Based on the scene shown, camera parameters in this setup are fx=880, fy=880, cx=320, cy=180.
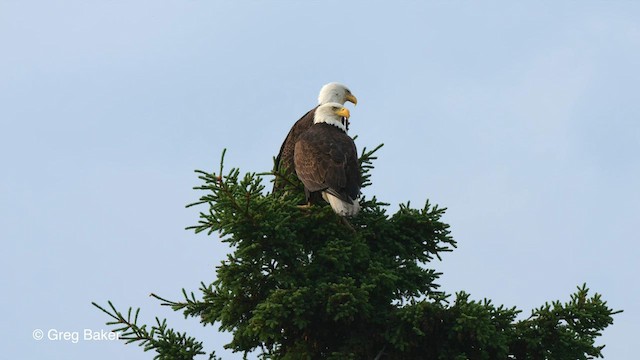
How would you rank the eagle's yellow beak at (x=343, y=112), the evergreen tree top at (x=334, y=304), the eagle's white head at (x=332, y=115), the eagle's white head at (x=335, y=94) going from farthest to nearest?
the eagle's white head at (x=335, y=94) < the eagle's white head at (x=332, y=115) < the eagle's yellow beak at (x=343, y=112) < the evergreen tree top at (x=334, y=304)

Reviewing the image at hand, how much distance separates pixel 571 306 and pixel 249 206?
412 centimetres

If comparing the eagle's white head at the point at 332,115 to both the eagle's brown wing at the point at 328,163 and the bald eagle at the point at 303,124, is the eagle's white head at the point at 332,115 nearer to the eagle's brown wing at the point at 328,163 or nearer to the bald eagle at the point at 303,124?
the eagle's brown wing at the point at 328,163

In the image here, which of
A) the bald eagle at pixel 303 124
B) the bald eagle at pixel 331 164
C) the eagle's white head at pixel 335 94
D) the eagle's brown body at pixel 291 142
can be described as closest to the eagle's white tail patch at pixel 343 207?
the bald eagle at pixel 331 164

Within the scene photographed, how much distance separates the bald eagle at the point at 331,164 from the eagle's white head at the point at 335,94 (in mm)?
1789

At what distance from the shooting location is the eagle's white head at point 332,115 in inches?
494

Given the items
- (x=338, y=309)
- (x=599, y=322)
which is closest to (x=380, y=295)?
(x=338, y=309)

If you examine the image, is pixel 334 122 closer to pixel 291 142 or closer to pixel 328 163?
pixel 291 142

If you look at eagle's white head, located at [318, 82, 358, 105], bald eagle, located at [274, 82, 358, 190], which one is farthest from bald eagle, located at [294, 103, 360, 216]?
eagle's white head, located at [318, 82, 358, 105]

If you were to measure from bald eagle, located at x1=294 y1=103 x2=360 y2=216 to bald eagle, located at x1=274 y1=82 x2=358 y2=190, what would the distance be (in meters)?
0.33

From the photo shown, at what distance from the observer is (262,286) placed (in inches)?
416

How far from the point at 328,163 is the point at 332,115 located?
1.42m

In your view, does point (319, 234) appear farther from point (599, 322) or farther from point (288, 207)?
point (599, 322)

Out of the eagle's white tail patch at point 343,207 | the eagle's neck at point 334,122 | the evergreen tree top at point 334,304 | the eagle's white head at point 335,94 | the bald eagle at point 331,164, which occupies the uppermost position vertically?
the eagle's white head at point 335,94

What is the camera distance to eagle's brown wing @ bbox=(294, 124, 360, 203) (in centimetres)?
1116
